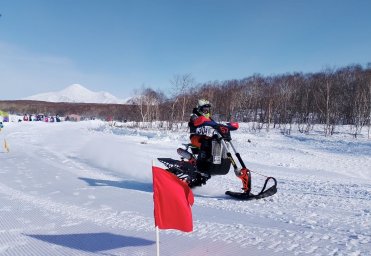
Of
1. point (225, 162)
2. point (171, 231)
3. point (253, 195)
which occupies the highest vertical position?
point (225, 162)

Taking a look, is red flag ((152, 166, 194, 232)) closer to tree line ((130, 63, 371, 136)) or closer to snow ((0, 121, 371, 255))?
snow ((0, 121, 371, 255))

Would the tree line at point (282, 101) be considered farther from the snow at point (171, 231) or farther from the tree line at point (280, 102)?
the snow at point (171, 231)

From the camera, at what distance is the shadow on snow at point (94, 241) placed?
161 inches

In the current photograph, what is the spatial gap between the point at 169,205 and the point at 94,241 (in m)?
1.33

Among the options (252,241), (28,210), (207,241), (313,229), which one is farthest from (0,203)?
(313,229)

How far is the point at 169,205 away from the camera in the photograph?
11.8 ft

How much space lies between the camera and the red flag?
3574mm

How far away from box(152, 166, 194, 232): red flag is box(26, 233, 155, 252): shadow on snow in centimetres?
76

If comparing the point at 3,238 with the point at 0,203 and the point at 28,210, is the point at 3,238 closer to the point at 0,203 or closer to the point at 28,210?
the point at 28,210

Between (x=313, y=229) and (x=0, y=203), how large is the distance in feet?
17.8

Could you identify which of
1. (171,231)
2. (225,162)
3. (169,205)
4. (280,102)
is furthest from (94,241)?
(280,102)

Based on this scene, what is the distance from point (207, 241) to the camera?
4.20m

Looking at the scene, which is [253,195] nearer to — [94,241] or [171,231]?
[171,231]

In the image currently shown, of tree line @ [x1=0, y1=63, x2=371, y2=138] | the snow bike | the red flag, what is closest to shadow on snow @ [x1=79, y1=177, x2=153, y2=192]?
the snow bike
